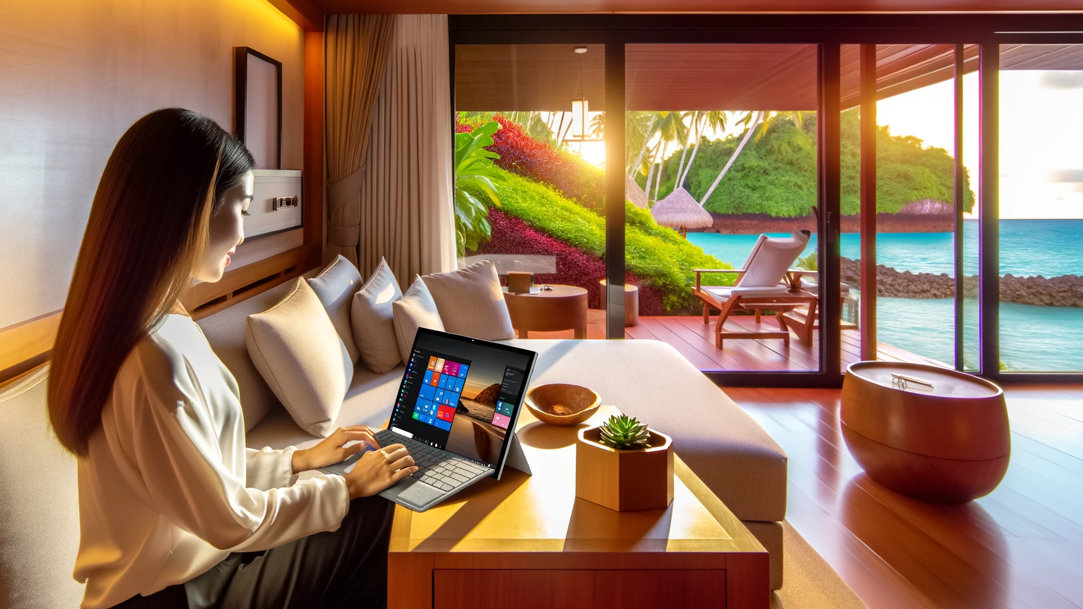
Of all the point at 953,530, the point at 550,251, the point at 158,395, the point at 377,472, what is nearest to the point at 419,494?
the point at 377,472

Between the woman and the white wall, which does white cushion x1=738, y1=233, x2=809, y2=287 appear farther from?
the woman

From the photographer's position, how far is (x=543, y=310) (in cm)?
384

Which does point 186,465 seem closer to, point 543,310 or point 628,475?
point 628,475

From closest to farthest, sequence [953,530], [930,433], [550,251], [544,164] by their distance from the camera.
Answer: [953,530] → [930,433] → [544,164] → [550,251]

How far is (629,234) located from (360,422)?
248 cm

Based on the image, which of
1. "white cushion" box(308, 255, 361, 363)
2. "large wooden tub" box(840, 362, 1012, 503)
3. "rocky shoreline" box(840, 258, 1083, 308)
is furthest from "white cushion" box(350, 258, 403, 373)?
"rocky shoreline" box(840, 258, 1083, 308)

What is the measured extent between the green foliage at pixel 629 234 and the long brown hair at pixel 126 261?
3195 mm

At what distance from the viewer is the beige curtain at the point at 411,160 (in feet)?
12.8

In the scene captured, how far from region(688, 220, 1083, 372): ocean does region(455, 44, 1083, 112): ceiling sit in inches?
36.5

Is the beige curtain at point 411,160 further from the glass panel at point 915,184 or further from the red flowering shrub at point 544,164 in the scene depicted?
the glass panel at point 915,184

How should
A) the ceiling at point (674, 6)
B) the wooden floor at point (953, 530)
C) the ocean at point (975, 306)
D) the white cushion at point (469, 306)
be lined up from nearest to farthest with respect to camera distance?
the wooden floor at point (953, 530)
the white cushion at point (469, 306)
the ceiling at point (674, 6)
the ocean at point (975, 306)

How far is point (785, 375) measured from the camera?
14.0ft

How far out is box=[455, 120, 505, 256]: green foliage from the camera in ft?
13.4

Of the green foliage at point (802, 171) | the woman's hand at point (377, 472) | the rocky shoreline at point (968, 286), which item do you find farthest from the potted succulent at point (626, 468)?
the rocky shoreline at point (968, 286)
